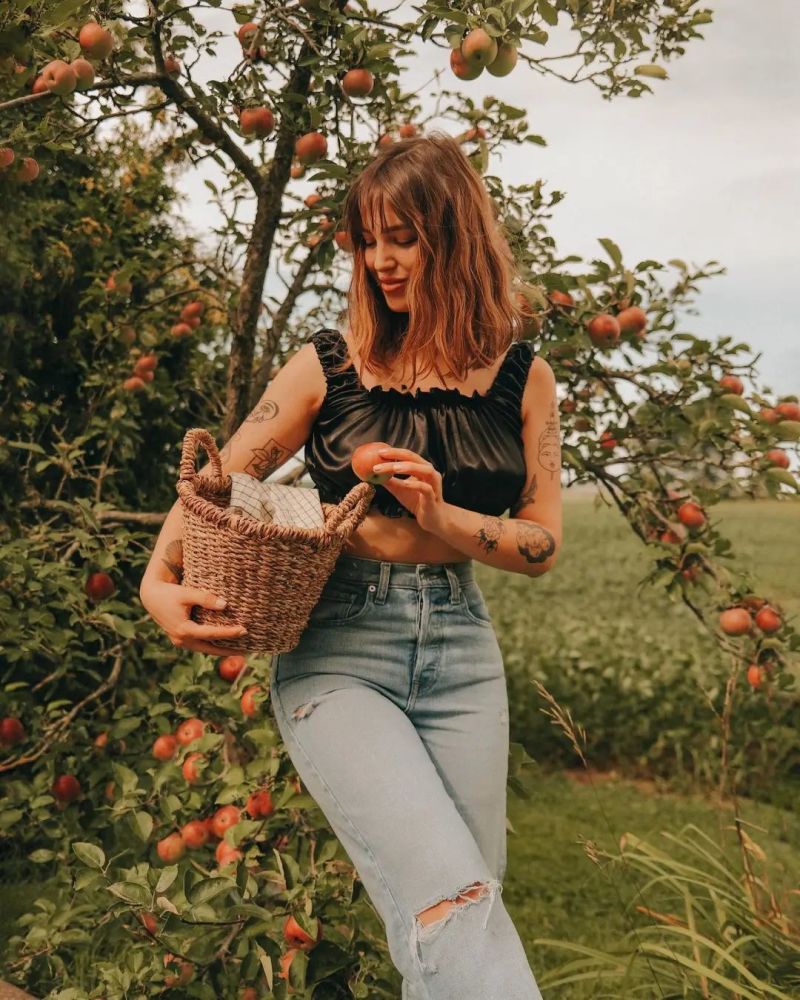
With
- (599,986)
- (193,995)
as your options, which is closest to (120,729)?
(193,995)

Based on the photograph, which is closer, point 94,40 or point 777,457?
point 94,40

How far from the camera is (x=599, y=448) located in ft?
9.07

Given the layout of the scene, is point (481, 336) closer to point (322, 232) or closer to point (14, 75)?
point (322, 232)

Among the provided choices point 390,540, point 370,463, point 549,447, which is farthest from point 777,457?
point 370,463

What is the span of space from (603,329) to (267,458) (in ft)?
3.61

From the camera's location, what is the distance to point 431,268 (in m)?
1.70

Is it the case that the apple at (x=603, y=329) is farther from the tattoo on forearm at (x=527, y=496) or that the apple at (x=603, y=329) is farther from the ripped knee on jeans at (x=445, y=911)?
the ripped knee on jeans at (x=445, y=911)

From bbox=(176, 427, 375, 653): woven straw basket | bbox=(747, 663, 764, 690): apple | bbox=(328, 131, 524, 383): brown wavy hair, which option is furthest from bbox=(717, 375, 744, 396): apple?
bbox=(176, 427, 375, 653): woven straw basket

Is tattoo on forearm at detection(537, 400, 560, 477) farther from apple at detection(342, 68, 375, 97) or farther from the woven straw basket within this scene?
apple at detection(342, 68, 375, 97)

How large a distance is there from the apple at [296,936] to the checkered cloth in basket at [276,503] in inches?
36.6

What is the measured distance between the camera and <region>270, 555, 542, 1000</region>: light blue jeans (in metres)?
1.29

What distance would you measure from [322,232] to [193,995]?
71.4 inches

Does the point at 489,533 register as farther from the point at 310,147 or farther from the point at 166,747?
the point at 166,747

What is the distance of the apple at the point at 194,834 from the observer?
238 cm
